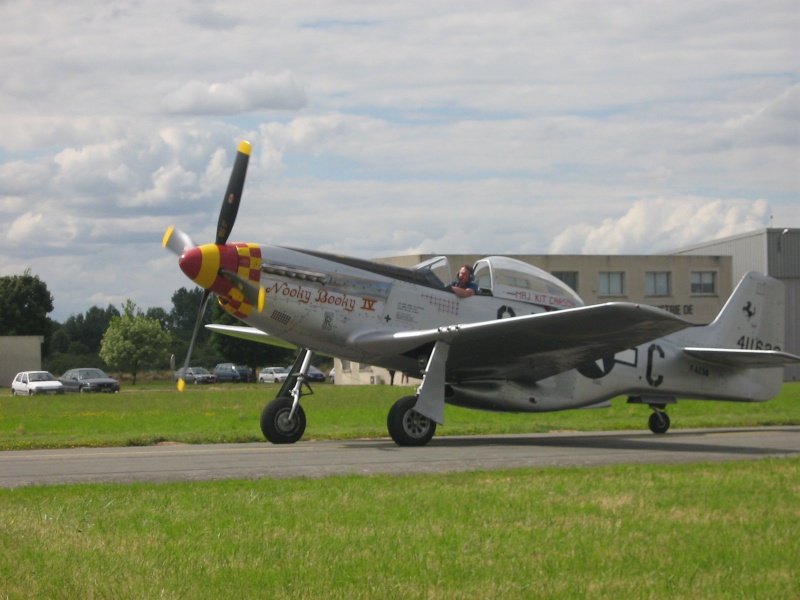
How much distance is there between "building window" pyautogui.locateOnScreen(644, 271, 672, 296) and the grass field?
5850cm

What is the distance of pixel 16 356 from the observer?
7344 cm

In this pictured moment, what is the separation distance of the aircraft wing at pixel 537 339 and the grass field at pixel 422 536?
2.85 metres

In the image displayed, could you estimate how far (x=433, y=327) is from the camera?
1478cm

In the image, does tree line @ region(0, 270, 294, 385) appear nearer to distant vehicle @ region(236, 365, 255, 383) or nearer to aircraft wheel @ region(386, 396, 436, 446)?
distant vehicle @ region(236, 365, 255, 383)

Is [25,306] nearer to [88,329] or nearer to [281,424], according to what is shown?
[88,329]

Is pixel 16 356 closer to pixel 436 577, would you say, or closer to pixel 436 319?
pixel 436 319

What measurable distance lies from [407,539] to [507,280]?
30.8 ft

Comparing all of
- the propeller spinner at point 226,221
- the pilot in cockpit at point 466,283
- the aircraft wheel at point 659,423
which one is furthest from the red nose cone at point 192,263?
the aircraft wheel at point 659,423

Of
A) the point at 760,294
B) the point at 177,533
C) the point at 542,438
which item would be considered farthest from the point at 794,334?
the point at 177,533

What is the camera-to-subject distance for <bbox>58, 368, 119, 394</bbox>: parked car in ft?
168

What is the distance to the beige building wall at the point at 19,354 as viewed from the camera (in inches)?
2881

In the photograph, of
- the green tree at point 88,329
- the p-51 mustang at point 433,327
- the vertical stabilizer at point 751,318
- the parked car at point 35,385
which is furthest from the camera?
the green tree at point 88,329

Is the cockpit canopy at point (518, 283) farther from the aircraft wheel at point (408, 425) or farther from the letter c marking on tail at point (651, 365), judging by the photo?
the aircraft wheel at point (408, 425)

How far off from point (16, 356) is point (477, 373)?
65579mm
